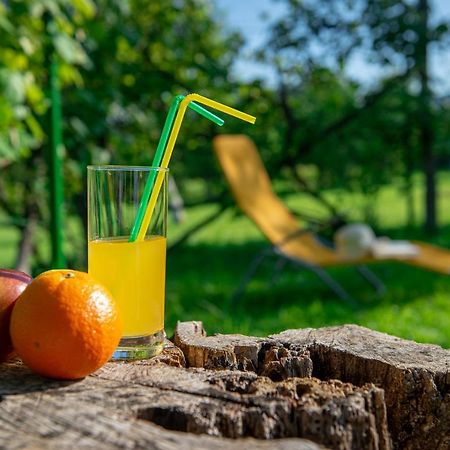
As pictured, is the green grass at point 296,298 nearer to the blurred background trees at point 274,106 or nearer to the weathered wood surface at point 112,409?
the blurred background trees at point 274,106

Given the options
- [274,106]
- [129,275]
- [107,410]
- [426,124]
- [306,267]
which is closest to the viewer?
[107,410]

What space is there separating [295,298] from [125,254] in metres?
3.85

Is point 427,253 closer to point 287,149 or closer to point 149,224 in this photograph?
point 287,149

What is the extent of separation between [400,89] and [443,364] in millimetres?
5868

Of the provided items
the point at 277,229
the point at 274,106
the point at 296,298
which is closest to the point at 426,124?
the point at 274,106

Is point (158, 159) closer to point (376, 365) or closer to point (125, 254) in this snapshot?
point (125, 254)

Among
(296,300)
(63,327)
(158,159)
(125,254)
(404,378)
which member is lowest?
(296,300)

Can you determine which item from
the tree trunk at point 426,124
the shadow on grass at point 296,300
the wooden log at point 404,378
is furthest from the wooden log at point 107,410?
the tree trunk at point 426,124

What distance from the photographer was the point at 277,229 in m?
5.60

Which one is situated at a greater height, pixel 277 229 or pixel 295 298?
pixel 277 229

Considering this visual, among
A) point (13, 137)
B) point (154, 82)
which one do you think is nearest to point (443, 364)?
point (13, 137)

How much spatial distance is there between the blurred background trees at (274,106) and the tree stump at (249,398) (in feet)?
11.4

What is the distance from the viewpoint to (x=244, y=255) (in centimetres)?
796

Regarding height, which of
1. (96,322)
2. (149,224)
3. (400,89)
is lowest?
(96,322)
